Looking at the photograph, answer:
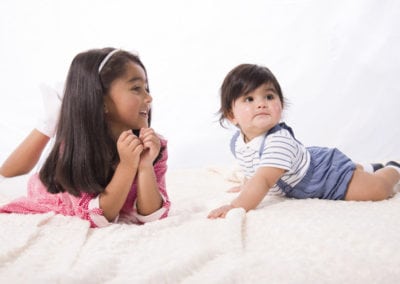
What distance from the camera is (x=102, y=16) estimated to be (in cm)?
269

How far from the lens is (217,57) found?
265 centimetres

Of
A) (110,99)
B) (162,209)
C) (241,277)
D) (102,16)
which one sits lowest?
(162,209)

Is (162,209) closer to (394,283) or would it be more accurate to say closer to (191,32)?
(394,283)

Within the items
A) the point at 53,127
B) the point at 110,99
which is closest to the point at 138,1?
the point at 53,127

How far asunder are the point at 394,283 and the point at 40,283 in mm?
546

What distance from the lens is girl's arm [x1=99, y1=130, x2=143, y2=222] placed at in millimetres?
1100

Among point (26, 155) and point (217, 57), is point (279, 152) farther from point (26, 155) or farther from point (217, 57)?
point (217, 57)

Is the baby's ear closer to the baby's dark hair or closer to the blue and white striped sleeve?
the baby's dark hair

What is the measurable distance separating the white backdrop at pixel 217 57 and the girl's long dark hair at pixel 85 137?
56.8 inches

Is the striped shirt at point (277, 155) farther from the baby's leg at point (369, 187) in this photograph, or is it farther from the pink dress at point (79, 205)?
the pink dress at point (79, 205)

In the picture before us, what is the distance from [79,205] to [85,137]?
0.17 m

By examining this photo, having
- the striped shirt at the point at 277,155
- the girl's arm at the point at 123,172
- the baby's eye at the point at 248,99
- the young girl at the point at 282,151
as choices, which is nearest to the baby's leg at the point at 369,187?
the young girl at the point at 282,151

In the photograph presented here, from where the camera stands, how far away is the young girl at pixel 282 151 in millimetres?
1341

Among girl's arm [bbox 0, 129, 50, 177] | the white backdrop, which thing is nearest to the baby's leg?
girl's arm [bbox 0, 129, 50, 177]
